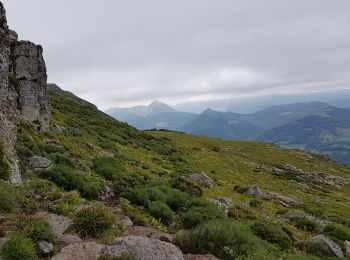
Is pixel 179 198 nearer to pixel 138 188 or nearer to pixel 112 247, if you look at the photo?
pixel 138 188

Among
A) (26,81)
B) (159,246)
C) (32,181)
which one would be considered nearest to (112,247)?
(159,246)

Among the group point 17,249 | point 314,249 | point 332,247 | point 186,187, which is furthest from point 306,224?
point 17,249

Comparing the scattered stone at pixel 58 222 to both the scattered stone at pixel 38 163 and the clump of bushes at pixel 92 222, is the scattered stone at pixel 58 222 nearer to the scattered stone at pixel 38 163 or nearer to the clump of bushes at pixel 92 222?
the clump of bushes at pixel 92 222

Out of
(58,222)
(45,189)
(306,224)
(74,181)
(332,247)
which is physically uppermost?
(45,189)

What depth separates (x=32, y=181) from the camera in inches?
656

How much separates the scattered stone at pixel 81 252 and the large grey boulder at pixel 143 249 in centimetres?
26

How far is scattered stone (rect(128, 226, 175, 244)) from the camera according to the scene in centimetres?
1266

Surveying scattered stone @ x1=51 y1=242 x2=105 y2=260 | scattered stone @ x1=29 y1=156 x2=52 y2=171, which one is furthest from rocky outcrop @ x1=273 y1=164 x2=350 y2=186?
scattered stone @ x1=51 y1=242 x2=105 y2=260

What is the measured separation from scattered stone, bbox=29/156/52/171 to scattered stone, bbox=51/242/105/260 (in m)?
9.88

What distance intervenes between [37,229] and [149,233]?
4070mm

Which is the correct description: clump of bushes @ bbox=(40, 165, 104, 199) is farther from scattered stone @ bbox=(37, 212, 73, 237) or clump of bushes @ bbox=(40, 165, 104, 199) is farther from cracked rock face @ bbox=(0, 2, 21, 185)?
scattered stone @ bbox=(37, 212, 73, 237)

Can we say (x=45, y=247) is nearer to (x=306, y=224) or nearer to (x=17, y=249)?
(x=17, y=249)

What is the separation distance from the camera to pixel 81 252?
10.1 m

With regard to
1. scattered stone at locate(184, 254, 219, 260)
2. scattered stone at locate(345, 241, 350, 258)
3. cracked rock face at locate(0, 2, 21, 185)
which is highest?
cracked rock face at locate(0, 2, 21, 185)
